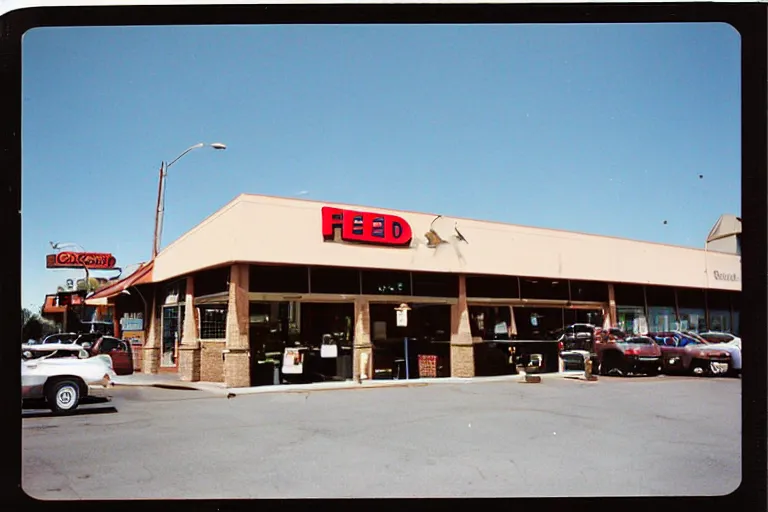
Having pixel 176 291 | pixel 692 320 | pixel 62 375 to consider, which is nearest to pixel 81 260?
pixel 62 375

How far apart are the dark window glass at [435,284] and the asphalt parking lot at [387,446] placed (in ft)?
2.28

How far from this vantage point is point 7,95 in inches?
121

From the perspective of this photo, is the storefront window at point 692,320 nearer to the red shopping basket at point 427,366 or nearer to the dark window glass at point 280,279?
the red shopping basket at point 427,366

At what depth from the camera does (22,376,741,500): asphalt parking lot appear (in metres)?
3.18

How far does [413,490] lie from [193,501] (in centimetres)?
113

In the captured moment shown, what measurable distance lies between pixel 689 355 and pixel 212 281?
3097 mm

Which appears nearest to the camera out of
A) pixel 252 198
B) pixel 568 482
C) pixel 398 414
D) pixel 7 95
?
pixel 7 95

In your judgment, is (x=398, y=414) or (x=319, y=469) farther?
(x=398, y=414)

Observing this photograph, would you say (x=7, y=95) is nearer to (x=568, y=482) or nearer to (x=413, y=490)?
(x=413, y=490)

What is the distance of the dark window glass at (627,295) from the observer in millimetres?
4082

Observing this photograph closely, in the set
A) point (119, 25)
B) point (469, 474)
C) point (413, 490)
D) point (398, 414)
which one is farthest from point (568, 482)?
point (119, 25)

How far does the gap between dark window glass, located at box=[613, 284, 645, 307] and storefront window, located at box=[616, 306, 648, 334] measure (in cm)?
3

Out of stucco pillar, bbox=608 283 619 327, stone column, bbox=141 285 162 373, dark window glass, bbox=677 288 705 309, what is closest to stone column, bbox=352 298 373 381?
stone column, bbox=141 285 162 373

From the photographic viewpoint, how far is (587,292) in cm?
421
